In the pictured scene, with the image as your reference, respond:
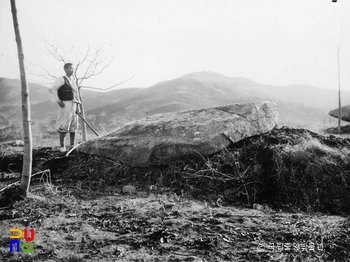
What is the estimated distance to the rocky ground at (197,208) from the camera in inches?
94.7

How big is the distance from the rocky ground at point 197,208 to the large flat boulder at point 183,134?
0.15 meters

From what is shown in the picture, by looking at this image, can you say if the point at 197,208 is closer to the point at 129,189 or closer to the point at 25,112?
the point at 129,189

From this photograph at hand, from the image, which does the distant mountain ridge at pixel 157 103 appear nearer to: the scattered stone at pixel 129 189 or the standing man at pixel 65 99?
the standing man at pixel 65 99

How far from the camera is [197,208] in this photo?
3.38 m

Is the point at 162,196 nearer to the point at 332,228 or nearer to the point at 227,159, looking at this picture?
the point at 227,159

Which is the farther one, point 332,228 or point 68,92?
point 68,92

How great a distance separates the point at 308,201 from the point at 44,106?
30603 mm

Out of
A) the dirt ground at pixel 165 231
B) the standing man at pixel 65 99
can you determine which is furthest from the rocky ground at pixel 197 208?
the standing man at pixel 65 99

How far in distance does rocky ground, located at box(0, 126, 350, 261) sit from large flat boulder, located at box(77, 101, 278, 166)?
0.15 m

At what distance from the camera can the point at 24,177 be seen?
11.3ft

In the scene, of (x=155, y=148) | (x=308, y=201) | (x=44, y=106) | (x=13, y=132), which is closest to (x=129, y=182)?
(x=155, y=148)

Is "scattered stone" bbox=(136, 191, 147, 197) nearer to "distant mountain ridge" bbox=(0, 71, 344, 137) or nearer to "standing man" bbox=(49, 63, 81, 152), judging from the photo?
"standing man" bbox=(49, 63, 81, 152)

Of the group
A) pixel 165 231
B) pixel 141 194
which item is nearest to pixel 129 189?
pixel 141 194

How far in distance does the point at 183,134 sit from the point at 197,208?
4.69ft
